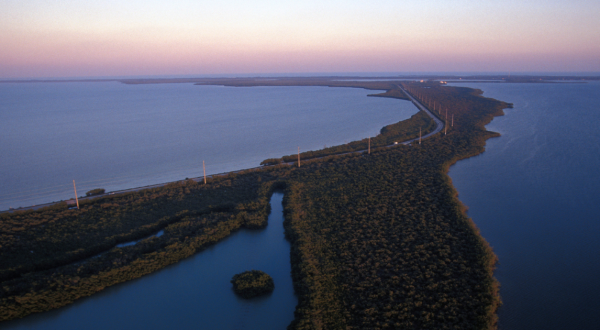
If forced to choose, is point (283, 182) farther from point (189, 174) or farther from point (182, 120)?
point (182, 120)

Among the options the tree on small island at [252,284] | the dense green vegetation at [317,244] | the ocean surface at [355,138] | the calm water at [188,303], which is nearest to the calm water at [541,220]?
the ocean surface at [355,138]

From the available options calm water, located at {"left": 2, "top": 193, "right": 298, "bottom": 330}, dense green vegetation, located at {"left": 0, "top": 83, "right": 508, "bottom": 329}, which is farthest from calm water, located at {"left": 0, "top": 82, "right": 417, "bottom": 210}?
calm water, located at {"left": 2, "top": 193, "right": 298, "bottom": 330}

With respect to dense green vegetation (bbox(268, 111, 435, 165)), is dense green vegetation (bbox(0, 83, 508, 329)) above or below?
below

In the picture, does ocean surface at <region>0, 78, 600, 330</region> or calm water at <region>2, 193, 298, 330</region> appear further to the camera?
ocean surface at <region>0, 78, 600, 330</region>

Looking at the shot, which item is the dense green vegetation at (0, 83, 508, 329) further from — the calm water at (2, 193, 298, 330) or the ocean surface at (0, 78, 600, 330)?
the ocean surface at (0, 78, 600, 330)

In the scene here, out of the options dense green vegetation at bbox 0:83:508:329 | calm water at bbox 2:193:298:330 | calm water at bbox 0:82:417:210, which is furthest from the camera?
calm water at bbox 0:82:417:210

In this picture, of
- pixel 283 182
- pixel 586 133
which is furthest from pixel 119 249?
pixel 586 133

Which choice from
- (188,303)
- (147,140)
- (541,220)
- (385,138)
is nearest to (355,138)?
(385,138)
